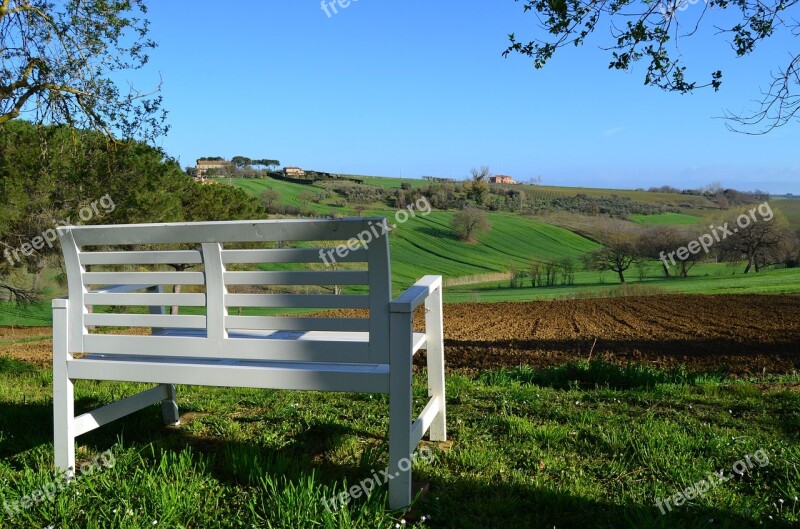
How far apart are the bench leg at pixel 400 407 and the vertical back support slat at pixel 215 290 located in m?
0.81

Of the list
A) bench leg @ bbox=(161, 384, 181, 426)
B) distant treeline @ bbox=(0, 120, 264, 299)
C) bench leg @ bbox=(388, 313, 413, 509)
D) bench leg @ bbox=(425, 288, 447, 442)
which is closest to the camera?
bench leg @ bbox=(388, 313, 413, 509)

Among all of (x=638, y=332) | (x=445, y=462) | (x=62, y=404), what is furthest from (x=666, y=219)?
(x=62, y=404)

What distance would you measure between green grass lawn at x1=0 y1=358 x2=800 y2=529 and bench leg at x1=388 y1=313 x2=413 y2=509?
83 mm

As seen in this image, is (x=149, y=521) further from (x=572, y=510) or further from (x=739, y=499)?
(x=739, y=499)

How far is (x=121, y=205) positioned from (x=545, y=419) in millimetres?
12776

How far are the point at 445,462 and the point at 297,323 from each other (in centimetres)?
102

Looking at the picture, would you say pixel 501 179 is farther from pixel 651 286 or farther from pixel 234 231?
pixel 234 231

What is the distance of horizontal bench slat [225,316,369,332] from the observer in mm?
2439

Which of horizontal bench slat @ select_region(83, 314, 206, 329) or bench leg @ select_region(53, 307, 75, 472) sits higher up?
horizontal bench slat @ select_region(83, 314, 206, 329)

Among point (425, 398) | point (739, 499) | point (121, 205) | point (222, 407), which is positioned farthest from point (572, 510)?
point (121, 205)

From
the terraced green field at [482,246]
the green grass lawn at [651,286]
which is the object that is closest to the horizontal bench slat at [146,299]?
the green grass lawn at [651,286]

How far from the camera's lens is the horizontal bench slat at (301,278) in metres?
2.38

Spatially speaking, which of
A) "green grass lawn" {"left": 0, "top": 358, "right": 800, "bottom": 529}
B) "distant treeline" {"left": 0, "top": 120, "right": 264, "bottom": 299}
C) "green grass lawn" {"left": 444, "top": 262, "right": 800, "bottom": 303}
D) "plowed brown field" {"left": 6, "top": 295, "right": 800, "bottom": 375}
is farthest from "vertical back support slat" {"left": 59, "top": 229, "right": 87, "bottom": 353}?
"green grass lawn" {"left": 444, "top": 262, "right": 800, "bottom": 303}

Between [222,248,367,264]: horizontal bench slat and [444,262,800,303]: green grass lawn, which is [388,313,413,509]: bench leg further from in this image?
[444,262,800,303]: green grass lawn
